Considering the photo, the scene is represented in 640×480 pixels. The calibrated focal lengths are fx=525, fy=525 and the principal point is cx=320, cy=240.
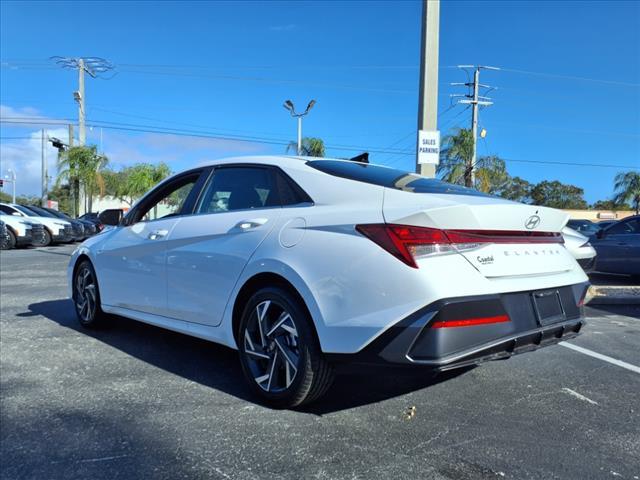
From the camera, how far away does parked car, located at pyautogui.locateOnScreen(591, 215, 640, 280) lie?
30.5ft

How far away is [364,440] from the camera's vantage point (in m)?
2.85

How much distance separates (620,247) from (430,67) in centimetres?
473

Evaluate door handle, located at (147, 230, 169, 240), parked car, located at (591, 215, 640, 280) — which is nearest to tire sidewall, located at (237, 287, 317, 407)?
door handle, located at (147, 230, 169, 240)

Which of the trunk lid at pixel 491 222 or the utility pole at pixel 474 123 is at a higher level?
the utility pole at pixel 474 123

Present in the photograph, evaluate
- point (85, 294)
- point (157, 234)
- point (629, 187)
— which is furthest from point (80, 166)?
point (629, 187)

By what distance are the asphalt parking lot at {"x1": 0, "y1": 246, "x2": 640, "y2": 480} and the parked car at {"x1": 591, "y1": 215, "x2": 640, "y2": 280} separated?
527 centimetres

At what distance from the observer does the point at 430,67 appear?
9375 mm

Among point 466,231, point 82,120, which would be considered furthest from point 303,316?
point 82,120

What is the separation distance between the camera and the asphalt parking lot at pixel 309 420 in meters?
2.57

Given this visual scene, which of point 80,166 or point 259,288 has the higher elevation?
point 80,166

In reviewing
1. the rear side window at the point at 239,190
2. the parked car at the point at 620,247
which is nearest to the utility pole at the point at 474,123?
the parked car at the point at 620,247

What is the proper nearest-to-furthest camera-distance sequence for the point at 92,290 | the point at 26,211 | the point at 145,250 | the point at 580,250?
the point at 145,250 → the point at 92,290 → the point at 580,250 → the point at 26,211

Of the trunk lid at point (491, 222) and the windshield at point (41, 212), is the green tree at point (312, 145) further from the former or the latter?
the trunk lid at point (491, 222)

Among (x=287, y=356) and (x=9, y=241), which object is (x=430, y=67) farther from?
(x=9, y=241)
